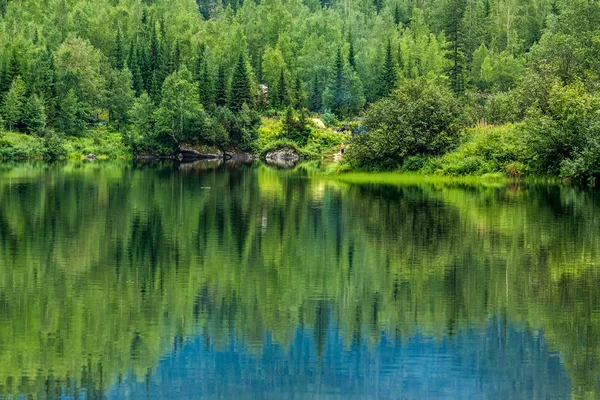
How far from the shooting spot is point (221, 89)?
116 m

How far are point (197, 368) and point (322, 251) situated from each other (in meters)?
11.2

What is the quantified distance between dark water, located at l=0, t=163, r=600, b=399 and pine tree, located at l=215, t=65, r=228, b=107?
8229cm

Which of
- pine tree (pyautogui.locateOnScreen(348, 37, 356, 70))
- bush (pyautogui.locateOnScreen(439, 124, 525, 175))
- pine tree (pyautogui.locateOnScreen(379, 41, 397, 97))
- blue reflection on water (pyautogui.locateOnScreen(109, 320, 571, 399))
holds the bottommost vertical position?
blue reflection on water (pyautogui.locateOnScreen(109, 320, 571, 399))

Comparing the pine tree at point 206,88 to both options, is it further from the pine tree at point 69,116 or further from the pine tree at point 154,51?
the pine tree at point 69,116

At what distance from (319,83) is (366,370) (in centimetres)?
12121

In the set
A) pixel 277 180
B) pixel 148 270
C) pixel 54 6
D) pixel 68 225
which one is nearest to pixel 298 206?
pixel 68 225

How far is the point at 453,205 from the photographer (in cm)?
3894

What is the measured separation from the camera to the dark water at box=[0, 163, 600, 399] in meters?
13.1

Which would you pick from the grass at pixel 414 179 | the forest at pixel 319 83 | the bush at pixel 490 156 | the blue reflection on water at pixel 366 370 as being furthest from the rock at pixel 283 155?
the blue reflection on water at pixel 366 370

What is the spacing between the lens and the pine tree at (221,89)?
115 meters

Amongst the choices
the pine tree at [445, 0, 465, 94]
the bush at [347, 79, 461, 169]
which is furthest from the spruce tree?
the bush at [347, 79, 461, 169]

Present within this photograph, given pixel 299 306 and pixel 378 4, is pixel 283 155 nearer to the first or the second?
pixel 299 306

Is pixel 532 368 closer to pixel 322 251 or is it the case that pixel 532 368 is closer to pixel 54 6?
pixel 322 251

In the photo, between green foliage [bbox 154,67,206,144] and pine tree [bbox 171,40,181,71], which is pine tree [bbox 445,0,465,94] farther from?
green foliage [bbox 154,67,206,144]
